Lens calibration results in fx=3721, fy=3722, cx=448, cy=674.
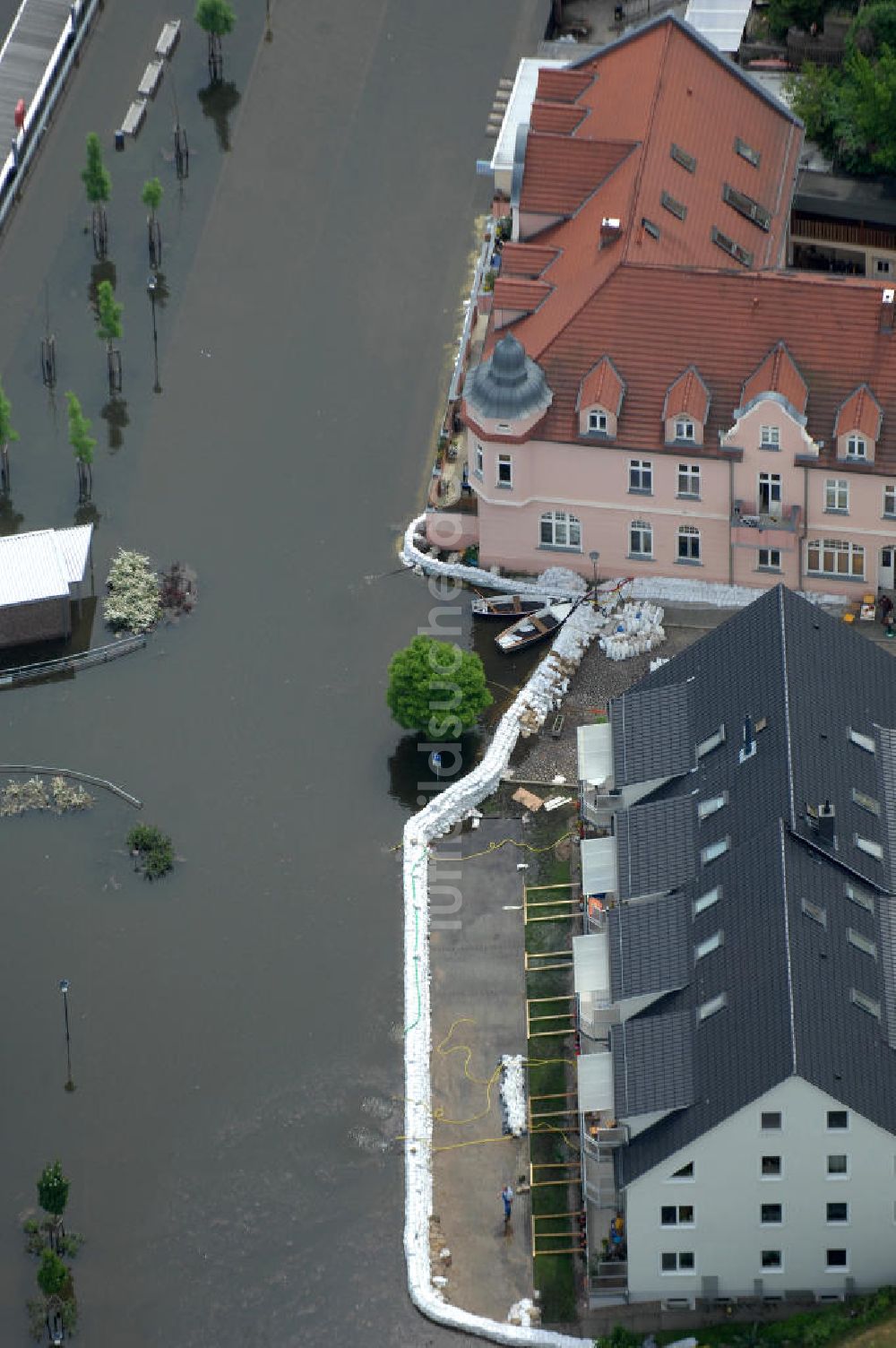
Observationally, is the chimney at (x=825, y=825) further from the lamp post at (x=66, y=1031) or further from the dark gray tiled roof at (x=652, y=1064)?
the lamp post at (x=66, y=1031)

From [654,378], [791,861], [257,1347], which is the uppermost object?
[654,378]

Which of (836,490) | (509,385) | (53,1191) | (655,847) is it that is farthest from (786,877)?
(509,385)

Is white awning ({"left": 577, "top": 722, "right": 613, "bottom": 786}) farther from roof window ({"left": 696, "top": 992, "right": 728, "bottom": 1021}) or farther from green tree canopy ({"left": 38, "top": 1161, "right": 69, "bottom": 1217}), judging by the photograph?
green tree canopy ({"left": 38, "top": 1161, "right": 69, "bottom": 1217})

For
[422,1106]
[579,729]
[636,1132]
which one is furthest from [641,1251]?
[579,729]

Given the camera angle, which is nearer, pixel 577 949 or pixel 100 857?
pixel 577 949

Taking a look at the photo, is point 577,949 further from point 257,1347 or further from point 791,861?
point 257,1347

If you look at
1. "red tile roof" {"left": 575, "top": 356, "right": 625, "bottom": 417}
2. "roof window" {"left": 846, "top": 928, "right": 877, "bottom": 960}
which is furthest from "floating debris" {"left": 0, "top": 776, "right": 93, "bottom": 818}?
"roof window" {"left": 846, "top": 928, "right": 877, "bottom": 960}

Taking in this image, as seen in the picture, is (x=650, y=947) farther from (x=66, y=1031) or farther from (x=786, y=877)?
(x=66, y=1031)
